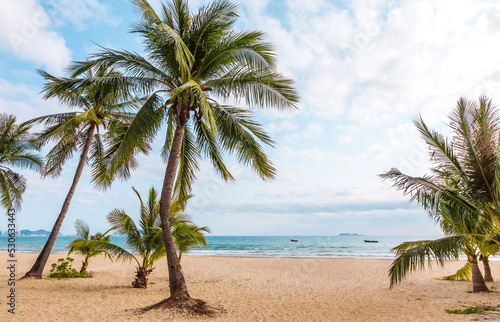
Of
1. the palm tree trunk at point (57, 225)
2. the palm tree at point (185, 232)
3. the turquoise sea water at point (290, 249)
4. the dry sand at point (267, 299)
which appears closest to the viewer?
the dry sand at point (267, 299)

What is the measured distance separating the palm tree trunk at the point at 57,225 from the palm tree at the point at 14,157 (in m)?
2.13

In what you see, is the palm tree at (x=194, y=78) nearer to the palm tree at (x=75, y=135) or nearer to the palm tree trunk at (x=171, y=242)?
the palm tree trunk at (x=171, y=242)

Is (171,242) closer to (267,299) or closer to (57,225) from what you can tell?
(267,299)

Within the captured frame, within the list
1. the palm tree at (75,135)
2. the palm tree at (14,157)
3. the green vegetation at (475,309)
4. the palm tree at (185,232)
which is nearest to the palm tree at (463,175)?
the green vegetation at (475,309)

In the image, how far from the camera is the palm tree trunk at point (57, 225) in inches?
388

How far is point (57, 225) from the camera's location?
9.82 m

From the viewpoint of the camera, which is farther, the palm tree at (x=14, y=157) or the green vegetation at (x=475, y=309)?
the palm tree at (x=14, y=157)

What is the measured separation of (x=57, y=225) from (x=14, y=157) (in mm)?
4239

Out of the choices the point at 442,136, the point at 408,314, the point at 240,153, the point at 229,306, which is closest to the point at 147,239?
the point at 229,306

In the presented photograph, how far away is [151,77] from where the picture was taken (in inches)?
292

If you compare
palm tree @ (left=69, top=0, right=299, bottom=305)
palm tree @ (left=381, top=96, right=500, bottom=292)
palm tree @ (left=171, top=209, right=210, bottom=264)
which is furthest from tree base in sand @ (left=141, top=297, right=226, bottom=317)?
palm tree @ (left=381, top=96, right=500, bottom=292)

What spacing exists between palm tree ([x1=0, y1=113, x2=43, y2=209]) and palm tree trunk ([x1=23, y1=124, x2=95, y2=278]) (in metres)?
2.13

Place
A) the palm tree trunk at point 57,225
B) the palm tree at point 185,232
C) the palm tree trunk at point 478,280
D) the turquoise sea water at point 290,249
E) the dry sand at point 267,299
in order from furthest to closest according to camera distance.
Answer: the turquoise sea water at point 290,249
the palm tree trunk at point 57,225
the palm tree at point 185,232
the palm tree trunk at point 478,280
the dry sand at point 267,299

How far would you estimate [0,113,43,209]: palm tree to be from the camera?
1107 centimetres
